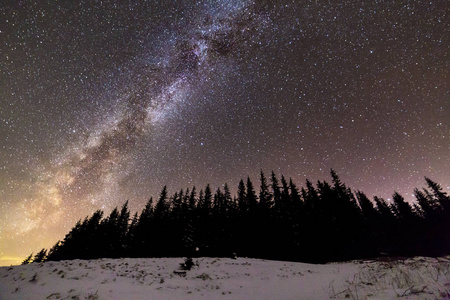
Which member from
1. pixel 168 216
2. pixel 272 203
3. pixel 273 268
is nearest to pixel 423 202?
pixel 272 203

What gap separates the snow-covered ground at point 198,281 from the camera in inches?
263

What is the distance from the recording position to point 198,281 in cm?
1016

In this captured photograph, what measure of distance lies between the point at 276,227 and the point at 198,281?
22497mm

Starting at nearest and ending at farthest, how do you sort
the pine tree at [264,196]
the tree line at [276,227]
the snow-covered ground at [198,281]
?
the snow-covered ground at [198,281], the tree line at [276,227], the pine tree at [264,196]

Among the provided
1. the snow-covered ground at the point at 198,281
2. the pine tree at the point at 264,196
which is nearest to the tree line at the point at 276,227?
the pine tree at the point at 264,196

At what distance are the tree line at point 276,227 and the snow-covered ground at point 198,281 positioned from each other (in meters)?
18.5

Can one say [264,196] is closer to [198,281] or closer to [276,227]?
[276,227]

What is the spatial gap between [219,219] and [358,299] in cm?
3118

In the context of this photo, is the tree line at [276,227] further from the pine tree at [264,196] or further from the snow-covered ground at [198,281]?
the snow-covered ground at [198,281]

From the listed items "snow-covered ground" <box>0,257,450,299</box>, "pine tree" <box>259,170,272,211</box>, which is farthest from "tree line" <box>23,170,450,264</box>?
"snow-covered ground" <box>0,257,450,299</box>

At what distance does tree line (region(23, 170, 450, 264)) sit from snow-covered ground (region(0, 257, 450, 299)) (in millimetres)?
18545

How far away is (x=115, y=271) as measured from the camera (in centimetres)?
1145

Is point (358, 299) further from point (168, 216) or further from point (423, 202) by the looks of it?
point (423, 202)

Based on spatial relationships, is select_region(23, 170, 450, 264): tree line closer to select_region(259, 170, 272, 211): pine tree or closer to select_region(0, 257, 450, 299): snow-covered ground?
select_region(259, 170, 272, 211): pine tree
